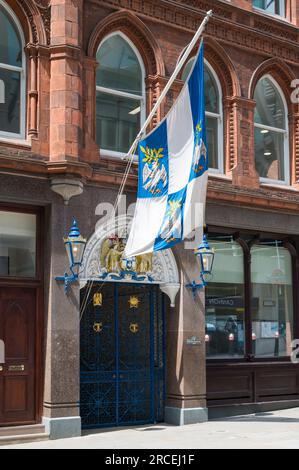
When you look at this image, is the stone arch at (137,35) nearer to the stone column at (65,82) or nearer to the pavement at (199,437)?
the stone column at (65,82)

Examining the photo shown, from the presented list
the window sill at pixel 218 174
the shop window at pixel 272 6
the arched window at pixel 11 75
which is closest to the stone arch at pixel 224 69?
the window sill at pixel 218 174

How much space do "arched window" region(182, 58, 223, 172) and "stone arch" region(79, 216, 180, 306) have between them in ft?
9.43

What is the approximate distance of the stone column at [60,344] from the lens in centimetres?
1304

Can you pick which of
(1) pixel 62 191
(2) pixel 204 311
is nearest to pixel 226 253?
(2) pixel 204 311

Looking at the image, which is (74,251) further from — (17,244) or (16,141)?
(16,141)

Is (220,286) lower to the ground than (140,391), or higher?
higher

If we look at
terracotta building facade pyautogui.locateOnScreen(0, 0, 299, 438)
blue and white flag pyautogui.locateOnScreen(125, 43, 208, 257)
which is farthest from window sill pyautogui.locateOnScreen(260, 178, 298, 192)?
blue and white flag pyautogui.locateOnScreen(125, 43, 208, 257)

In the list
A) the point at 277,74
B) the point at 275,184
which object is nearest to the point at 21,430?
the point at 275,184

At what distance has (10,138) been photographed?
13.5 m

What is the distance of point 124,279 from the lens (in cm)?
1447

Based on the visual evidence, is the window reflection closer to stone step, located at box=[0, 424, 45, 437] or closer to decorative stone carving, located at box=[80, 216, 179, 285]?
decorative stone carving, located at box=[80, 216, 179, 285]

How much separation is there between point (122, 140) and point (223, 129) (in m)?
2.88
